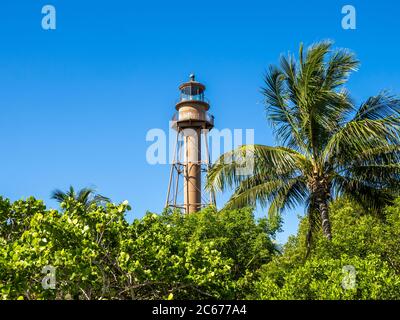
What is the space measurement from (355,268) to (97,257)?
5.85m

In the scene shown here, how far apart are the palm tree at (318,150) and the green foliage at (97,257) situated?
3.46 m

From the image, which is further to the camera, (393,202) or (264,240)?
(264,240)

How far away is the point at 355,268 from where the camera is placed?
12180mm

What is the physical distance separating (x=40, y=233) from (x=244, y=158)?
6.65 metres

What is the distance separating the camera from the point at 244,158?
1527 centimetres

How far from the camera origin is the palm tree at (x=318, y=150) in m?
14.9

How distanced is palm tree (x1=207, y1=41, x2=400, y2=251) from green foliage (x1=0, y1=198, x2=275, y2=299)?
3.46 metres

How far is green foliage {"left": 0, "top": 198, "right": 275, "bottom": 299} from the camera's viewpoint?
10070 mm

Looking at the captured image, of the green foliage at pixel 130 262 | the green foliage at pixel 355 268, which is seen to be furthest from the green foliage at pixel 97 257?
the green foliage at pixel 355 268

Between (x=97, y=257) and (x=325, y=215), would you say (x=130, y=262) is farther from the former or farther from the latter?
(x=325, y=215)

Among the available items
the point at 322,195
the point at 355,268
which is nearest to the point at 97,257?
the point at 355,268

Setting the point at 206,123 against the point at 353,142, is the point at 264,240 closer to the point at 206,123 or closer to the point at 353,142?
the point at 353,142

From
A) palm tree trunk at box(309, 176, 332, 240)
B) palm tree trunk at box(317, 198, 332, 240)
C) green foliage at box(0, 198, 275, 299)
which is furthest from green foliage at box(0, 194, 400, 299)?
palm tree trunk at box(309, 176, 332, 240)

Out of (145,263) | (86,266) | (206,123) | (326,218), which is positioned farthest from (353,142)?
(206,123)
